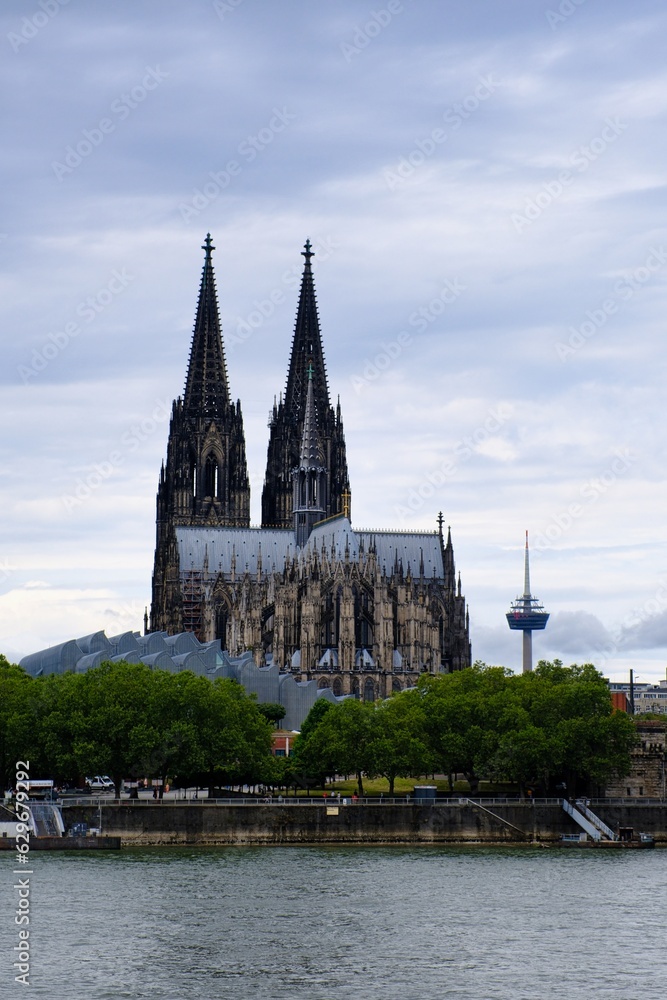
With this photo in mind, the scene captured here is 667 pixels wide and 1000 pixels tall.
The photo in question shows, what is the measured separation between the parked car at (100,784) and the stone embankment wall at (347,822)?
18.8 meters

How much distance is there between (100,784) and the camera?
396 feet

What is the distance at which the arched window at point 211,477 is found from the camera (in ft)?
606

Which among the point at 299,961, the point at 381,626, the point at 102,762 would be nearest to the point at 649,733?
the point at 102,762

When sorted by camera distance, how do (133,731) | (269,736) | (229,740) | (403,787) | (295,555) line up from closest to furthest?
1. (133,731)
2. (229,740)
3. (269,736)
4. (403,787)
5. (295,555)

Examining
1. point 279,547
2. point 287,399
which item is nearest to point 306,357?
point 287,399

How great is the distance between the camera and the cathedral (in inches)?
6383

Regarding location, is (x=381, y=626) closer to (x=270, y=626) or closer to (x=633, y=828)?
(x=270, y=626)

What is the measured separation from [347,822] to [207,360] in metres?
93.9

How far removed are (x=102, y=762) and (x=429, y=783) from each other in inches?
941

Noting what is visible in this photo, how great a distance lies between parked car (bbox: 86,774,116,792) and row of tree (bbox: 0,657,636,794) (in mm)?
1614

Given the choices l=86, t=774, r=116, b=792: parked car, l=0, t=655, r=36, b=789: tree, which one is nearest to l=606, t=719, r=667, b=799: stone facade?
l=86, t=774, r=116, b=792: parked car

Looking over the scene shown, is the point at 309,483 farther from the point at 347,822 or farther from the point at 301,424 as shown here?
the point at 347,822

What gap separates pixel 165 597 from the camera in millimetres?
179125

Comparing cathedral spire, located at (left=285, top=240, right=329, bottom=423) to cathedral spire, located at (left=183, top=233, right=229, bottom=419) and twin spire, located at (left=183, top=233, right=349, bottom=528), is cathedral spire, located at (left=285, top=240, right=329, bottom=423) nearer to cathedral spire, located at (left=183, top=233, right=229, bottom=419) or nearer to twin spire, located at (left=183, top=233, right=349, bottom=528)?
twin spire, located at (left=183, top=233, right=349, bottom=528)
